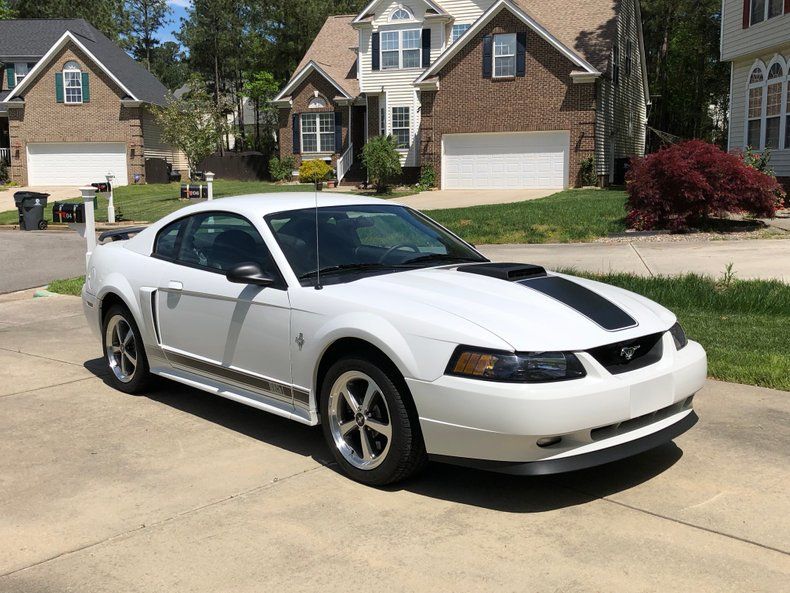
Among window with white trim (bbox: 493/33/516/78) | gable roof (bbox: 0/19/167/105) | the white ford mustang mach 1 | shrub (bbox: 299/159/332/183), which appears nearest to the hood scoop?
the white ford mustang mach 1

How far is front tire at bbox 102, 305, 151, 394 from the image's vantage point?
19.7 feet

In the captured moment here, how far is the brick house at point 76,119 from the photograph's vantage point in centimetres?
3962

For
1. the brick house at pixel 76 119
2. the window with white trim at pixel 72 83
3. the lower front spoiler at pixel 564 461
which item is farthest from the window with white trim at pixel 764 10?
the window with white trim at pixel 72 83

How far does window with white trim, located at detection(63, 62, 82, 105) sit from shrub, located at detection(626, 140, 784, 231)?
32.5m

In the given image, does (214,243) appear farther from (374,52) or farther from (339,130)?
(339,130)

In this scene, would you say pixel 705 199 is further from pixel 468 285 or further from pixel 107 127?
pixel 107 127

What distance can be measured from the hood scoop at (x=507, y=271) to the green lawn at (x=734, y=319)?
233 centimetres

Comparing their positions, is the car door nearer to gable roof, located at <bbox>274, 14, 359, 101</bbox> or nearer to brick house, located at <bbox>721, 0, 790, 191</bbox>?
brick house, located at <bbox>721, 0, 790, 191</bbox>

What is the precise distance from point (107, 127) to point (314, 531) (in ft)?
132

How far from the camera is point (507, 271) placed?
4.78m

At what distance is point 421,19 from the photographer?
3356cm

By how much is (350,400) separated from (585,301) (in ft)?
4.59

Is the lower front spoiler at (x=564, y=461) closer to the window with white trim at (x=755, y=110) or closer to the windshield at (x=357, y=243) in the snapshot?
the windshield at (x=357, y=243)

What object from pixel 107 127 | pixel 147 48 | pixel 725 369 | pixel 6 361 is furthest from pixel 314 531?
pixel 147 48
